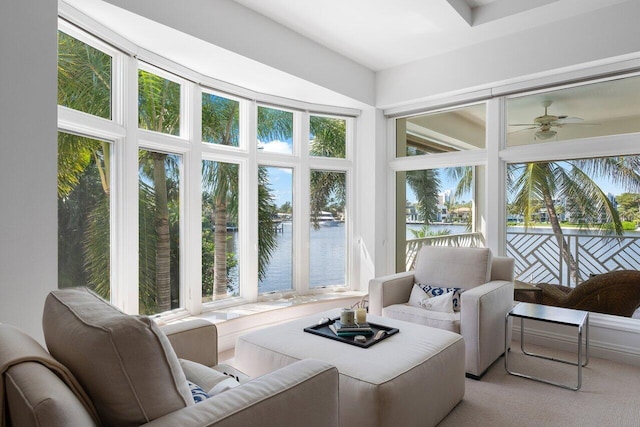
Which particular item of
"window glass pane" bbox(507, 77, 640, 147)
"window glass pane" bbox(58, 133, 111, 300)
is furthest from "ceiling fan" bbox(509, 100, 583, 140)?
"window glass pane" bbox(58, 133, 111, 300)

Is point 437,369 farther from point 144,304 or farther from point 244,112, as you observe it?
point 244,112

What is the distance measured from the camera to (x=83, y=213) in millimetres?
2533

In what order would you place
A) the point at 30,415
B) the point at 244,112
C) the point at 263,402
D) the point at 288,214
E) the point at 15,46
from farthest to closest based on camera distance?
the point at 288,214
the point at 244,112
the point at 15,46
the point at 263,402
the point at 30,415

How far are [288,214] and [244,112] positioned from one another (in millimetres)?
1181

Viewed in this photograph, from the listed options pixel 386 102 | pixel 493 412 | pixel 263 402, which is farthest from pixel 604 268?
pixel 263 402

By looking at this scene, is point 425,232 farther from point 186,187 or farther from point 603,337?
point 186,187

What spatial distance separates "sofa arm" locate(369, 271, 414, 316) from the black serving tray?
75 centimetres

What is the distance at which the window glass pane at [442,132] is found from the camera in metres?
3.98

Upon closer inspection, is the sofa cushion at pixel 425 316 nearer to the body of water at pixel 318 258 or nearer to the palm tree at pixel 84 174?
the body of water at pixel 318 258

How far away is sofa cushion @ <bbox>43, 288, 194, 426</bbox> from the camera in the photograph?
0.95m

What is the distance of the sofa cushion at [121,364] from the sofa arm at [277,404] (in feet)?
0.17

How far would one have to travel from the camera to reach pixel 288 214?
4.28 m

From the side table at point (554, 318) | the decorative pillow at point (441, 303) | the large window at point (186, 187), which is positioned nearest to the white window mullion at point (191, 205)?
the large window at point (186, 187)

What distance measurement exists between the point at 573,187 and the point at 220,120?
3.29 meters
